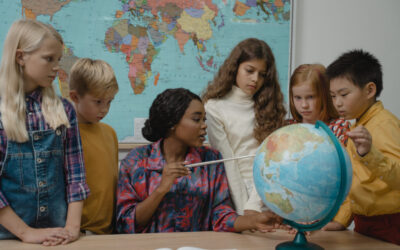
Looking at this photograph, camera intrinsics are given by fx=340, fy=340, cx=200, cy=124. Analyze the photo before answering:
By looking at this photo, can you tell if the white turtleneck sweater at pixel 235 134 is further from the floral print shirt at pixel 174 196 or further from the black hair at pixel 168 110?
the black hair at pixel 168 110

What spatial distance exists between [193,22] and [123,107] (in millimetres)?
844

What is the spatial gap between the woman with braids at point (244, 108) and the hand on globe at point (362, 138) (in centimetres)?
65

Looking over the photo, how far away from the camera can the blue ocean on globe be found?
0.99 metres

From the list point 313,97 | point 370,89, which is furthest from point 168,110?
point 370,89

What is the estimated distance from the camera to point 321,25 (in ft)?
9.20

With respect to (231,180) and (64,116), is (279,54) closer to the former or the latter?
(231,180)

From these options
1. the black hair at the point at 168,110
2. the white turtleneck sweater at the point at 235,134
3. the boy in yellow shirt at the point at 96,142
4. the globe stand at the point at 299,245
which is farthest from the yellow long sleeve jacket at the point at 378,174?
the boy in yellow shirt at the point at 96,142

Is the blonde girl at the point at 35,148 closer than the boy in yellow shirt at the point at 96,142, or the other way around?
the blonde girl at the point at 35,148

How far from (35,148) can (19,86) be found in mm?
241

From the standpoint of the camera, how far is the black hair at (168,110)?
5.15ft

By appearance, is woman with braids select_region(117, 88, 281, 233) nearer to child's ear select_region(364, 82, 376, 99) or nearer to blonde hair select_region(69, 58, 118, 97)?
blonde hair select_region(69, 58, 118, 97)

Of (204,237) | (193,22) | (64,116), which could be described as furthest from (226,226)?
(193,22)

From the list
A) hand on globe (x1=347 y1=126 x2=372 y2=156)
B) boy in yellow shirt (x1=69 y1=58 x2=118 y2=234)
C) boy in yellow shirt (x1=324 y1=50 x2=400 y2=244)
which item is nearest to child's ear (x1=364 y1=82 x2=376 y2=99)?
boy in yellow shirt (x1=324 y1=50 x2=400 y2=244)

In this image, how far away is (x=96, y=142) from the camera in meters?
1.65
